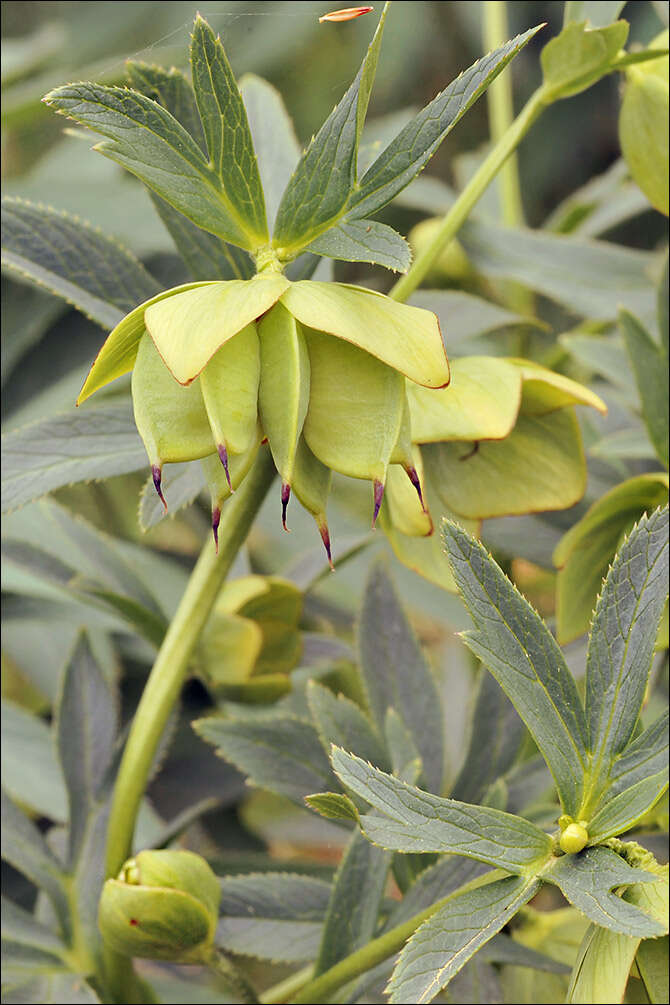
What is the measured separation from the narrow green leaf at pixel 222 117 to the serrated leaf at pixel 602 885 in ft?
1.00

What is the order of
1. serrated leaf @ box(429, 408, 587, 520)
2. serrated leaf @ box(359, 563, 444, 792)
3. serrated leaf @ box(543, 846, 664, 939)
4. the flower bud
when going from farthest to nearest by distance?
serrated leaf @ box(359, 563, 444, 792)
serrated leaf @ box(429, 408, 587, 520)
the flower bud
serrated leaf @ box(543, 846, 664, 939)

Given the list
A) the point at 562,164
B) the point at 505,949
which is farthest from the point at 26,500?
the point at 562,164

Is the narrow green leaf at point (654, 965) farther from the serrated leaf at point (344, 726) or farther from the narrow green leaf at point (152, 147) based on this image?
the narrow green leaf at point (152, 147)

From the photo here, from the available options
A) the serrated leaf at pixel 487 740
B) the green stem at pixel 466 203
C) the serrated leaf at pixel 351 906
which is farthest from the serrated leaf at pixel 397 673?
the green stem at pixel 466 203

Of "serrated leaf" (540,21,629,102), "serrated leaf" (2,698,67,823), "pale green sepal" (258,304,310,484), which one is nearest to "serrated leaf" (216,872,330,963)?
"serrated leaf" (2,698,67,823)

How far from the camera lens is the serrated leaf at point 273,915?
1.92 ft

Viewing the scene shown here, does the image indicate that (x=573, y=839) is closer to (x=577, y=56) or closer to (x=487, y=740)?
(x=487, y=740)

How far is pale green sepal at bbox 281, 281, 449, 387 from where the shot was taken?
0.40m

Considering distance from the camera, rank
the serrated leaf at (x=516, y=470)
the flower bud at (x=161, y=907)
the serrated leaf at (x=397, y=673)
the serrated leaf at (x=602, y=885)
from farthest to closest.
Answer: the serrated leaf at (x=397, y=673), the serrated leaf at (x=516, y=470), the flower bud at (x=161, y=907), the serrated leaf at (x=602, y=885)

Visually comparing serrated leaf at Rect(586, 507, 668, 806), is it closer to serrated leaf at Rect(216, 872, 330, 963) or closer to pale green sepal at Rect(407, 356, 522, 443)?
pale green sepal at Rect(407, 356, 522, 443)

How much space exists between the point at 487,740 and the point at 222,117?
0.42 m

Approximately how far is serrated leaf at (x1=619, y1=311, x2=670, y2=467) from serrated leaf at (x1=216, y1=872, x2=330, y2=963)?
0.33 m

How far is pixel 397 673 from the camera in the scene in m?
0.71

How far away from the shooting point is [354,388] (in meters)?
0.42
